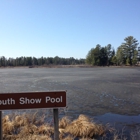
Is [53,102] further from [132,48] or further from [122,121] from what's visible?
[132,48]

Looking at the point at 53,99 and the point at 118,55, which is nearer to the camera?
the point at 53,99

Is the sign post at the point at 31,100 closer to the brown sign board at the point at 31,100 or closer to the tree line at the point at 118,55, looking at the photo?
the brown sign board at the point at 31,100

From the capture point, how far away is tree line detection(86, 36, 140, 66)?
8425 centimetres

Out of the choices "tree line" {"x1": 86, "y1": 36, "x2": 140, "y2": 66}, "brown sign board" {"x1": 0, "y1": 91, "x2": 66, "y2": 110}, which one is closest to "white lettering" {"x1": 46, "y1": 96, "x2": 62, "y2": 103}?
"brown sign board" {"x1": 0, "y1": 91, "x2": 66, "y2": 110}

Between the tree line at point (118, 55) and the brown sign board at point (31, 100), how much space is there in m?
83.4

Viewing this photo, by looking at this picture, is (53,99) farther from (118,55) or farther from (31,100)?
(118,55)

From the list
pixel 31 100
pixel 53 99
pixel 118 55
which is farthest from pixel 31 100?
pixel 118 55

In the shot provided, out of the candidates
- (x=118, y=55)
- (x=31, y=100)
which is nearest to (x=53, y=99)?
(x=31, y=100)

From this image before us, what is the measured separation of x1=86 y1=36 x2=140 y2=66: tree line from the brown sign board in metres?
83.4

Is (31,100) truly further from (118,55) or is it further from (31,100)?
(118,55)

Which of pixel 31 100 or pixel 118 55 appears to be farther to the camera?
pixel 118 55

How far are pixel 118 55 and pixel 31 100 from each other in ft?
281

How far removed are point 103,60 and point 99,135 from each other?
91.1 meters

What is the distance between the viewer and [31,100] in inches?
132
